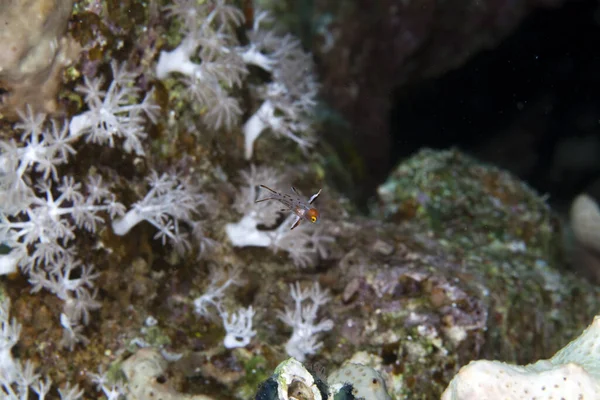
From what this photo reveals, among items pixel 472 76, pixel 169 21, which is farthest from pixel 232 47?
pixel 472 76

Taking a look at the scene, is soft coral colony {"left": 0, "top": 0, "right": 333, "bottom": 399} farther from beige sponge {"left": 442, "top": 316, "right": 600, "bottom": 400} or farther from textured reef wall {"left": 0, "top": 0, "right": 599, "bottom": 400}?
beige sponge {"left": 442, "top": 316, "right": 600, "bottom": 400}

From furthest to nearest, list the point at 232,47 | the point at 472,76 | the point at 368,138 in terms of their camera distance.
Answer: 1. the point at 472,76
2. the point at 368,138
3. the point at 232,47

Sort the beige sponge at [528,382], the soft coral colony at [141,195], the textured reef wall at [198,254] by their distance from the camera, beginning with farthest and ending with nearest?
the textured reef wall at [198,254]
the soft coral colony at [141,195]
the beige sponge at [528,382]

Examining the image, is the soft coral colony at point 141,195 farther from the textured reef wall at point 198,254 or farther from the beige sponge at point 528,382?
the beige sponge at point 528,382

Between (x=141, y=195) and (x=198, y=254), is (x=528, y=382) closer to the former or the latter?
(x=198, y=254)

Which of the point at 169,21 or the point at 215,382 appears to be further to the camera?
the point at 169,21

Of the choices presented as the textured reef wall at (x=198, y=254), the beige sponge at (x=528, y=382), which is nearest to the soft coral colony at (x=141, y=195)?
the textured reef wall at (x=198, y=254)

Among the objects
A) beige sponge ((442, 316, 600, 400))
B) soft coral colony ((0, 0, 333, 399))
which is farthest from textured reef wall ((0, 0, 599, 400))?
beige sponge ((442, 316, 600, 400))

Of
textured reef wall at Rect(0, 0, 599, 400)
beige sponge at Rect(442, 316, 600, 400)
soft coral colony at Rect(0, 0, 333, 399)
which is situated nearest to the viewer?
beige sponge at Rect(442, 316, 600, 400)

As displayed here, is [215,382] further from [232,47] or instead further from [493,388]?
[232,47]
